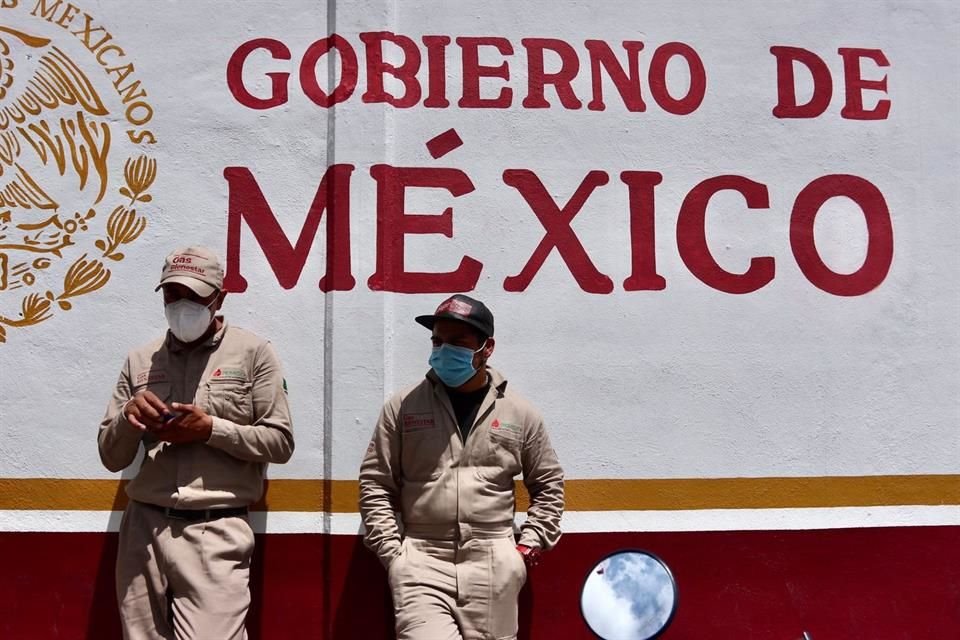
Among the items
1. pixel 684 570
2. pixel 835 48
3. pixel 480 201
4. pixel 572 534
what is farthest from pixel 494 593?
pixel 835 48

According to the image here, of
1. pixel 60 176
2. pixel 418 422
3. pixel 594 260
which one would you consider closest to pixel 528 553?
pixel 418 422

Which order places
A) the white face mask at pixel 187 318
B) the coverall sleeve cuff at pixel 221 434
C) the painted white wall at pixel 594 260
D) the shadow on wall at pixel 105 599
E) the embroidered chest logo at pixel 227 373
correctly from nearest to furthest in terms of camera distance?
the coverall sleeve cuff at pixel 221 434
the white face mask at pixel 187 318
the embroidered chest logo at pixel 227 373
the shadow on wall at pixel 105 599
the painted white wall at pixel 594 260

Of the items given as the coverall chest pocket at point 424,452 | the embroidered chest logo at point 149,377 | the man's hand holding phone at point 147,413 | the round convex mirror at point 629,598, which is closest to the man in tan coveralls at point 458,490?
the coverall chest pocket at point 424,452

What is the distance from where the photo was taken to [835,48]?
5047 mm

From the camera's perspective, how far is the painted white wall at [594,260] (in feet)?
15.3

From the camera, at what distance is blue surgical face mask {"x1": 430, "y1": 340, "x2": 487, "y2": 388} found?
396 centimetres

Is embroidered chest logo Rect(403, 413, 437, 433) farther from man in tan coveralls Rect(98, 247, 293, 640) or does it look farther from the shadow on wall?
the shadow on wall

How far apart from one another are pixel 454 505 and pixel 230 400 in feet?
3.34

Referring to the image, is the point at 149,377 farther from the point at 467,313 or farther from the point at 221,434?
the point at 467,313

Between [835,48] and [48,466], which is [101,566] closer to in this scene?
[48,466]

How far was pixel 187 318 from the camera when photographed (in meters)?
4.09

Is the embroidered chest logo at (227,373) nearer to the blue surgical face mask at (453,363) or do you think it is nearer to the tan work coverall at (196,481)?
the tan work coverall at (196,481)

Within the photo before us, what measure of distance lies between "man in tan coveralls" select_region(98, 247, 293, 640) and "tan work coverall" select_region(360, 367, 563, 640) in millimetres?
511

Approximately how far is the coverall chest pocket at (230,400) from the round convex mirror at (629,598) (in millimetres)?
1585
